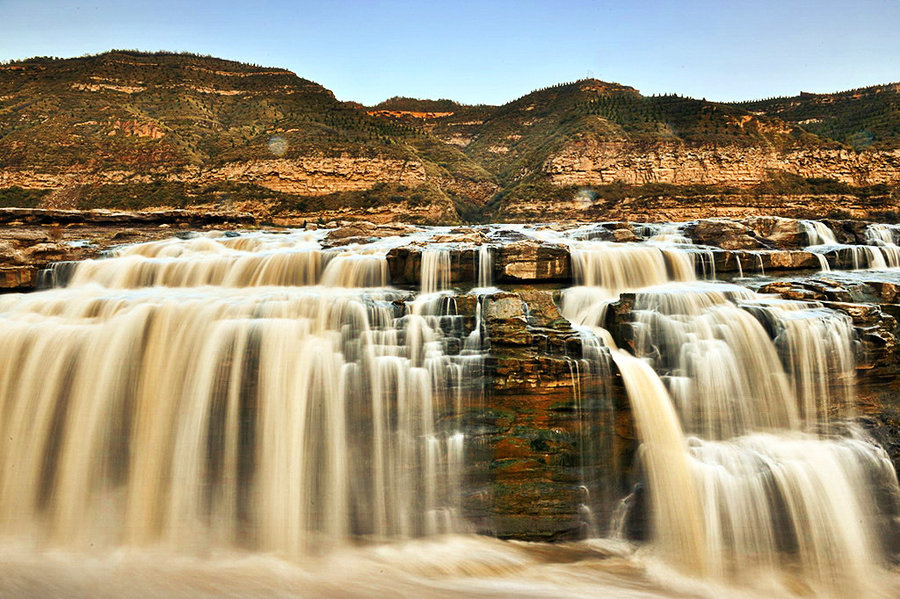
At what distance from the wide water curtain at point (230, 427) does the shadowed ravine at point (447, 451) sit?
3 cm

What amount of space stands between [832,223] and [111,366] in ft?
73.9

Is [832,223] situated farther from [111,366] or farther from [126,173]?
[126,173]

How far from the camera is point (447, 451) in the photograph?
7.02 metres

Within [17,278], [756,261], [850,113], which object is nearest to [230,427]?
[17,278]

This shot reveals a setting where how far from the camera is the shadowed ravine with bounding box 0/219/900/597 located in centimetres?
619

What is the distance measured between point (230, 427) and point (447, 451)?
3.39m

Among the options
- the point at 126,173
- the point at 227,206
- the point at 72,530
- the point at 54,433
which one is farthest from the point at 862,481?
the point at 126,173

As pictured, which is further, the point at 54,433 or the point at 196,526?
the point at 54,433

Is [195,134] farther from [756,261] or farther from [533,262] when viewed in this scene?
[756,261]

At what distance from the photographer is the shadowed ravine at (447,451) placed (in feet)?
20.3

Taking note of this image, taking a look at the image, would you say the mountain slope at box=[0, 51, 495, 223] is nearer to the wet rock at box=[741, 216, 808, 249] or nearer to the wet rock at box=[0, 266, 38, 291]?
the wet rock at box=[741, 216, 808, 249]

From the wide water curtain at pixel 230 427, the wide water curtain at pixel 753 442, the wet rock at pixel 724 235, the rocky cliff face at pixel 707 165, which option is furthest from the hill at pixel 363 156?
the wide water curtain at pixel 753 442

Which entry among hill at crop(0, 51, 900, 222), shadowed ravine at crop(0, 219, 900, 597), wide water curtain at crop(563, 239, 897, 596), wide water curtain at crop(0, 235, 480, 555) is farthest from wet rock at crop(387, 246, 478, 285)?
hill at crop(0, 51, 900, 222)

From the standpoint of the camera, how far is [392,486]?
6.93 m
